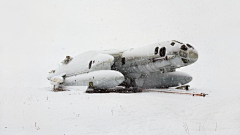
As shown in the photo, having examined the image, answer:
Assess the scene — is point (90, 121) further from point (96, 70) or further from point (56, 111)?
point (96, 70)

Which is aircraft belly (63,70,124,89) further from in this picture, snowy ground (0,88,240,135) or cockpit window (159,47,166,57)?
snowy ground (0,88,240,135)

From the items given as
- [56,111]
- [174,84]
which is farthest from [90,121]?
[174,84]

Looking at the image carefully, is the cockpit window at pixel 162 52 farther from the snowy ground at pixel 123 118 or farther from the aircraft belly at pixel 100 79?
the snowy ground at pixel 123 118

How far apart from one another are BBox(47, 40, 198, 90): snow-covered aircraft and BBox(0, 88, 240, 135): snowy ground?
383 centimetres

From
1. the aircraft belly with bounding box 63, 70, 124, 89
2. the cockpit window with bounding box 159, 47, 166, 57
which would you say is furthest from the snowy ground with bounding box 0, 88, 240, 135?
the cockpit window with bounding box 159, 47, 166, 57

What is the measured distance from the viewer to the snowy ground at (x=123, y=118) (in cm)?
542

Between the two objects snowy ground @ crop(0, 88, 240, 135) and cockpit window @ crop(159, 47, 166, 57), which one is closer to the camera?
snowy ground @ crop(0, 88, 240, 135)

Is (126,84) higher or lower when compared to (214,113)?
higher

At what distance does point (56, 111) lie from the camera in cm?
718

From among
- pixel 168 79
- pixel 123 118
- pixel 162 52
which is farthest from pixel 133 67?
pixel 123 118

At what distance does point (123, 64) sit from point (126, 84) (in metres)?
1.89

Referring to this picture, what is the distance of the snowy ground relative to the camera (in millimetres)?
5422

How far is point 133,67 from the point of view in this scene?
14070 mm

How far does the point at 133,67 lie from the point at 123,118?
7722 millimetres
